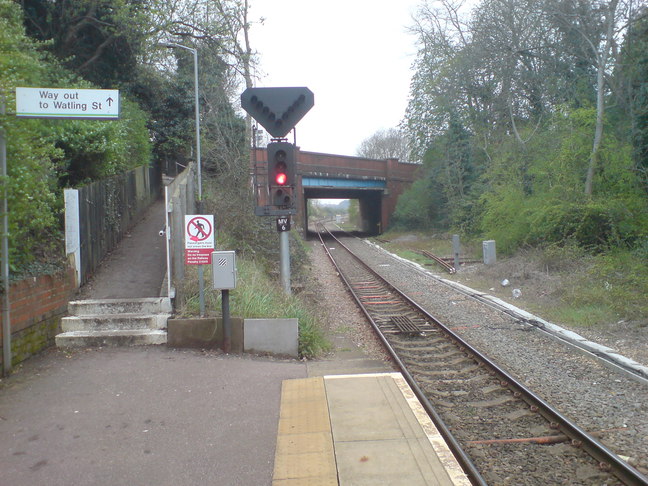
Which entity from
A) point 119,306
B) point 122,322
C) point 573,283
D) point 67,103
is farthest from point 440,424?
point 573,283

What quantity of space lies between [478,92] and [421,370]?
84.5ft

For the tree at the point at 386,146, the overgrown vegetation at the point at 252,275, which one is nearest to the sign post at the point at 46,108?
the overgrown vegetation at the point at 252,275

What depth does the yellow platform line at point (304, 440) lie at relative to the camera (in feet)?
13.2

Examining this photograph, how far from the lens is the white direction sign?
678 cm

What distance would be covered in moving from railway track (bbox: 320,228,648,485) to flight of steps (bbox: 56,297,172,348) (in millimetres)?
3509

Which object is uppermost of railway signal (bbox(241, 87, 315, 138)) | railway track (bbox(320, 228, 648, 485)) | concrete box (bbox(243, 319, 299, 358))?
railway signal (bbox(241, 87, 315, 138))

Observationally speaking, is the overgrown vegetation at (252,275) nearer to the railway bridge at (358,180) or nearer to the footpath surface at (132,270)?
the footpath surface at (132,270)

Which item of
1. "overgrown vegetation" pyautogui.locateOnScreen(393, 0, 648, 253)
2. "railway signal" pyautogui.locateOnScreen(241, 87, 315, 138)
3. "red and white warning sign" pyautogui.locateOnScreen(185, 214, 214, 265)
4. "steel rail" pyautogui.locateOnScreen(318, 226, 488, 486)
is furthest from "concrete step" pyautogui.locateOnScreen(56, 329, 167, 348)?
"overgrown vegetation" pyautogui.locateOnScreen(393, 0, 648, 253)

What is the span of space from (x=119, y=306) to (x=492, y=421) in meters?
5.58

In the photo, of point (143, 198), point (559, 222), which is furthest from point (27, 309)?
point (559, 222)

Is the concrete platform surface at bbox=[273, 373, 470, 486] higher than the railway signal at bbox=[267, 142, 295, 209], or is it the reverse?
the railway signal at bbox=[267, 142, 295, 209]

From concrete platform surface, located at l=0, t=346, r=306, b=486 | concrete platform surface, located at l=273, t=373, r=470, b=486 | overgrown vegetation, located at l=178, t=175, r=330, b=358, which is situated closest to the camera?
concrete platform surface, located at l=273, t=373, r=470, b=486

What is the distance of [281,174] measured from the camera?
29.2 ft

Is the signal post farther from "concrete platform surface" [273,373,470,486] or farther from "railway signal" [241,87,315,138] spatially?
"concrete platform surface" [273,373,470,486]
